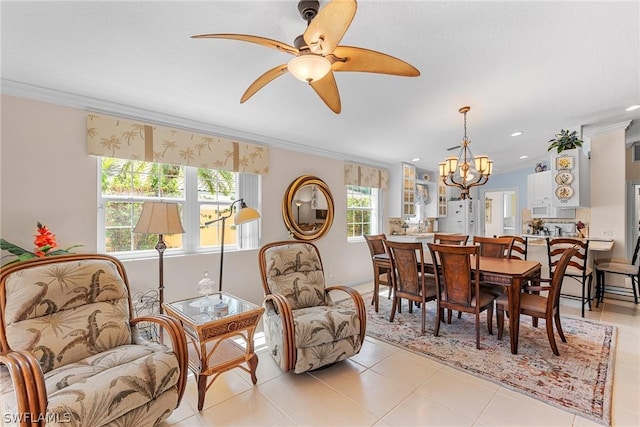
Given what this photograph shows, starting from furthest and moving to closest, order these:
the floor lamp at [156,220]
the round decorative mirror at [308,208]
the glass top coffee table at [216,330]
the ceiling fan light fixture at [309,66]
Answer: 1. the round decorative mirror at [308,208]
2. the floor lamp at [156,220]
3. the glass top coffee table at [216,330]
4. the ceiling fan light fixture at [309,66]

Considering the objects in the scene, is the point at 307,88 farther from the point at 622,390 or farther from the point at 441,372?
the point at 622,390

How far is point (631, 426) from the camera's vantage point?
1793 mm

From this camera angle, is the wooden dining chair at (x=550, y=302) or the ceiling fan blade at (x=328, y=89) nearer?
the ceiling fan blade at (x=328, y=89)

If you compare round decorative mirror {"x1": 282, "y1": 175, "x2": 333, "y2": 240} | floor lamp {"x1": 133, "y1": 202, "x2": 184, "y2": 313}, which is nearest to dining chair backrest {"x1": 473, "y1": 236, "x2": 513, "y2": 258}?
round decorative mirror {"x1": 282, "y1": 175, "x2": 333, "y2": 240}

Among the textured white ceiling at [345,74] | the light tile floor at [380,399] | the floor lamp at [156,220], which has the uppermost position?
the textured white ceiling at [345,74]

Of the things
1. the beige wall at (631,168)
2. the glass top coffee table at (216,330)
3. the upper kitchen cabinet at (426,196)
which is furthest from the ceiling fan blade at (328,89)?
the beige wall at (631,168)

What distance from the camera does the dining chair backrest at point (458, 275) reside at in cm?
276

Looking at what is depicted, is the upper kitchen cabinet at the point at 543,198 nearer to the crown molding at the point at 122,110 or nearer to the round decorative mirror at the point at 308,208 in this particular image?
the round decorative mirror at the point at 308,208

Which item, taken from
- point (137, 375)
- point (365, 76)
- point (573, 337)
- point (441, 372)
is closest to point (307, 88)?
point (365, 76)

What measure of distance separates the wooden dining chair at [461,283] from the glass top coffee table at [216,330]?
6.06 feet

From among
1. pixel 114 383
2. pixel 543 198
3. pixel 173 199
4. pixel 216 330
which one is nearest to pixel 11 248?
pixel 173 199

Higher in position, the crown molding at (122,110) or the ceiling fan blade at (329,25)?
the crown molding at (122,110)

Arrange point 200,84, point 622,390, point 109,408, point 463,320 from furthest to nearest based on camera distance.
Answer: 1. point 463,320
2. point 200,84
3. point 622,390
4. point 109,408

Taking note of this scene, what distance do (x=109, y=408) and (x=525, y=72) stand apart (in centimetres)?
416
